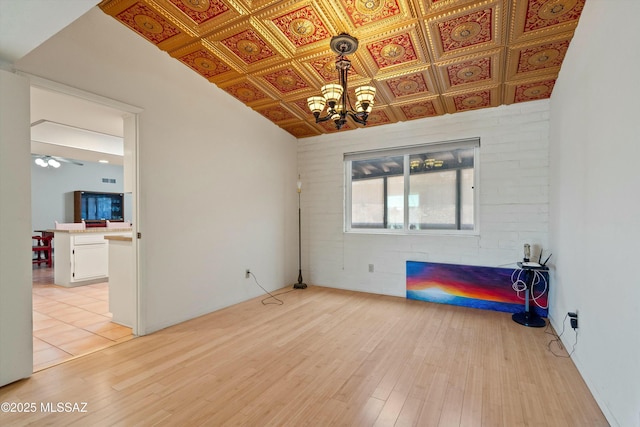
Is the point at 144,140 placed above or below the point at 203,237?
above

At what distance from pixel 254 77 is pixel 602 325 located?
3855 mm

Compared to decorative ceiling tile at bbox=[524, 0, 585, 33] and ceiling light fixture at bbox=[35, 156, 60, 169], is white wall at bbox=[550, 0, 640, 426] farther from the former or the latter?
ceiling light fixture at bbox=[35, 156, 60, 169]

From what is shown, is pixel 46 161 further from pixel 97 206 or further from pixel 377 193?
pixel 377 193

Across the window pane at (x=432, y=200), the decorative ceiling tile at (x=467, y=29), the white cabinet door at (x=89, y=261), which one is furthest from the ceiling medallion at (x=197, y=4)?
the white cabinet door at (x=89, y=261)

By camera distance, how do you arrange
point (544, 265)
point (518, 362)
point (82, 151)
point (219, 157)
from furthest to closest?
point (82, 151) < point (219, 157) < point (544, 265) < point (518, 362)

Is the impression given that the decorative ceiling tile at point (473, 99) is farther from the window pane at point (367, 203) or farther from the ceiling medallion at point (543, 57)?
the window pane at point (367, 203)

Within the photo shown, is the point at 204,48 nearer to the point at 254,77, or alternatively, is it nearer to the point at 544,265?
the point at 254,77

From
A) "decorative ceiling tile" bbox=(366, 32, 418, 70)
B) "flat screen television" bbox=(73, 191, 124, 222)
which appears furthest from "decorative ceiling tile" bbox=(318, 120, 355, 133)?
"flat screen television" bbox=(73, 191, 124, 222)

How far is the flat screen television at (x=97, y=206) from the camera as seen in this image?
810 cm

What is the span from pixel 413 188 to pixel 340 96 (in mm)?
2224

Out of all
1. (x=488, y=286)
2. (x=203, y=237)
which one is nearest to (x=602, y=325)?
(x=488, y=286)

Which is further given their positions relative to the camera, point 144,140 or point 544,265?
point 544,265

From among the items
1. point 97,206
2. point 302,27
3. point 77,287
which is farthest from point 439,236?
point 97,206

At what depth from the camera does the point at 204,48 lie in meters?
3.04
